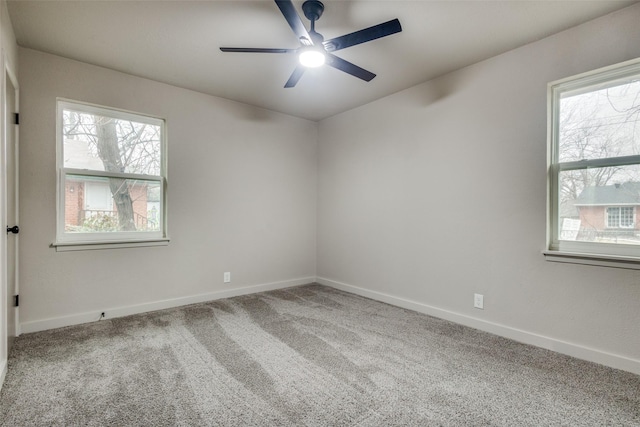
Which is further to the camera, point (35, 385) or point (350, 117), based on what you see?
point (350, 117)

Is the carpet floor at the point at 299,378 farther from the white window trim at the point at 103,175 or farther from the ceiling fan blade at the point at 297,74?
the ceiling fan blade at the point at 297,74

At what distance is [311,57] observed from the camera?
225 cm

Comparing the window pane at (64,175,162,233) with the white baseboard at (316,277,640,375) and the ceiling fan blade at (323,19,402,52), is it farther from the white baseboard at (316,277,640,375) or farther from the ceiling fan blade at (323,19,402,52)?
the white baseboard at (316,277,640,375)

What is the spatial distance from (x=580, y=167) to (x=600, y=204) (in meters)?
0.32

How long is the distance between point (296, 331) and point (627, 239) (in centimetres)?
268

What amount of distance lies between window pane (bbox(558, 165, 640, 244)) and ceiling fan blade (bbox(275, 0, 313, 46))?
90.1 inches

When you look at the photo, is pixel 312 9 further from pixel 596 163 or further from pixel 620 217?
pixel 620 217

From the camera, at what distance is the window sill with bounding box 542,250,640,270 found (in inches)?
85.1

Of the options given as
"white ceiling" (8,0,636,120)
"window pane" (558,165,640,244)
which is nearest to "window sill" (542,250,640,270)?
"window pane" (558,165,640,244)

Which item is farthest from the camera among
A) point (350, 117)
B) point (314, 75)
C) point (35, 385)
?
point (350, 117)

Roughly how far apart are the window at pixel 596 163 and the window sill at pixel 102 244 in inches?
150

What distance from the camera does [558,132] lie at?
2570 mm

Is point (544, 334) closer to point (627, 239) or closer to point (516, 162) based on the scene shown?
point (627, 239)

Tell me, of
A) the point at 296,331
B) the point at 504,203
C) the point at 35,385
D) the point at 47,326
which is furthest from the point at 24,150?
the point at 504,203
